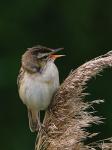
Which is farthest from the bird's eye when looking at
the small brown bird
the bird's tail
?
the bird's tail

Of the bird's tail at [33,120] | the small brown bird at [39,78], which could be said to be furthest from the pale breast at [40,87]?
the bird's tail at [33,120]

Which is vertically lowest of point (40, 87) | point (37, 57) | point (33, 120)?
point (33, 120)

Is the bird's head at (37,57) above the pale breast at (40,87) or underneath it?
above

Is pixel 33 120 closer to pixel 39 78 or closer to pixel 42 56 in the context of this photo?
pixel 39 78

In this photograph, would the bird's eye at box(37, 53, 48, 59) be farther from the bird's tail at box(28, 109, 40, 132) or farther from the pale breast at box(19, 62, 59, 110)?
the bird's tail at box(28, 109, 40, 132)

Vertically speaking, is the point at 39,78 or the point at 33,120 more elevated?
the point at 39,78

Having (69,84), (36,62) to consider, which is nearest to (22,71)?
(36,62)

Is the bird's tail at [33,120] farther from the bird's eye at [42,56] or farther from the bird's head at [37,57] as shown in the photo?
the bird's eye at [42,56]

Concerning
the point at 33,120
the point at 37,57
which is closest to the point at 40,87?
the point at 37,57
